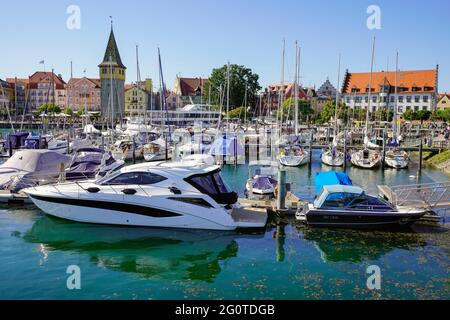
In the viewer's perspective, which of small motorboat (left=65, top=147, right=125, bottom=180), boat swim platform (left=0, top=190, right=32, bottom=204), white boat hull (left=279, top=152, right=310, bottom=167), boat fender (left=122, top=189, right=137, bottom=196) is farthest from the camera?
white boat hull (left=279, top=152, right=310, bottom=167)

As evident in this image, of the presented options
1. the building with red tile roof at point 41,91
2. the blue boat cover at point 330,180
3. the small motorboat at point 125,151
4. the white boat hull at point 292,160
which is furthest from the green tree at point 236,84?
the blue boat cover at point 330,180

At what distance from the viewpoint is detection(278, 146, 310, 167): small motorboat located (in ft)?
152

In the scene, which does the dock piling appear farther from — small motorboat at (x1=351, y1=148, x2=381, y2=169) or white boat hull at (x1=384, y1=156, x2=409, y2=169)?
white boat hull at (x1=384, y1=156, x2=409, y2=169)

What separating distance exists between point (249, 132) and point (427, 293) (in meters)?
56.6

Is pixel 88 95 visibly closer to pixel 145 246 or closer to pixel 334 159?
pixel 334 159

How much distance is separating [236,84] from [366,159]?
84597mm

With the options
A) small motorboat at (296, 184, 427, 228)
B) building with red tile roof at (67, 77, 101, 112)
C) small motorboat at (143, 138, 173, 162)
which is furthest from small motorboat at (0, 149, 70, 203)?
building with red tile roof at (67, 77, 101, 112)

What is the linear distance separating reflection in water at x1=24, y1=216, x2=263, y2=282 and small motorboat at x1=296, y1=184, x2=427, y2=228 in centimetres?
277

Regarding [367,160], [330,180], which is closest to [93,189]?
[330,180]

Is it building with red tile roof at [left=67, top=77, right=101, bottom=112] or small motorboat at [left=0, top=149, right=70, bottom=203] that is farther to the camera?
building with red tile roof at [left=67, top=77, right=101, bottom=112]

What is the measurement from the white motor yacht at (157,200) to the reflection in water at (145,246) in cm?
43

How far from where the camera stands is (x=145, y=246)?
18.3 metres

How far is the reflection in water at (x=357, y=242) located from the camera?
17.3 meters

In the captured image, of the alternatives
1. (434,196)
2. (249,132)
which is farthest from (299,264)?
(249,132)
